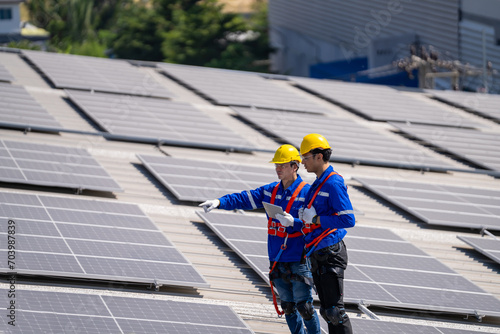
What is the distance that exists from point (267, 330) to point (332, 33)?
46489mm

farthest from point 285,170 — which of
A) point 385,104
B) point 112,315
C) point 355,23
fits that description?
point 355,23

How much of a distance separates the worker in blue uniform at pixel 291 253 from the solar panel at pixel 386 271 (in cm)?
148

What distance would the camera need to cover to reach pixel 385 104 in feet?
79.4

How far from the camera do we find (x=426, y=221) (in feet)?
46.4

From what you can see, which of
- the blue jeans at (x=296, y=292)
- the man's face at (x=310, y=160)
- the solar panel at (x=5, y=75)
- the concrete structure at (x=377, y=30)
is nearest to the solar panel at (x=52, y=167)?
the blue jeans at (x=296, y=292)

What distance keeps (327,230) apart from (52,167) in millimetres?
7123

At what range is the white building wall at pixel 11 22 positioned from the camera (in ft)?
214

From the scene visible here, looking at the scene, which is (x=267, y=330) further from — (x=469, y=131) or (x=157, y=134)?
(x=469, y=131)

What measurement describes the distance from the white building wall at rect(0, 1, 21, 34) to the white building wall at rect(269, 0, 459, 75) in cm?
2414

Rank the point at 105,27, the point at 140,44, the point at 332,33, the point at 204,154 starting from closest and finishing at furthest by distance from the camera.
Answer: the point at 204,154 < the point at 332,33 < the point at 140,44 < the point at 105,27

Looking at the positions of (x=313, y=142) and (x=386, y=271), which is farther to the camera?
(x=386, y=271)

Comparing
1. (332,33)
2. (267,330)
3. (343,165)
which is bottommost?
(267,330)

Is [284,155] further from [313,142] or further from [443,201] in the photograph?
[443,201]

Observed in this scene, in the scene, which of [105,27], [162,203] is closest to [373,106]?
[162,203]
